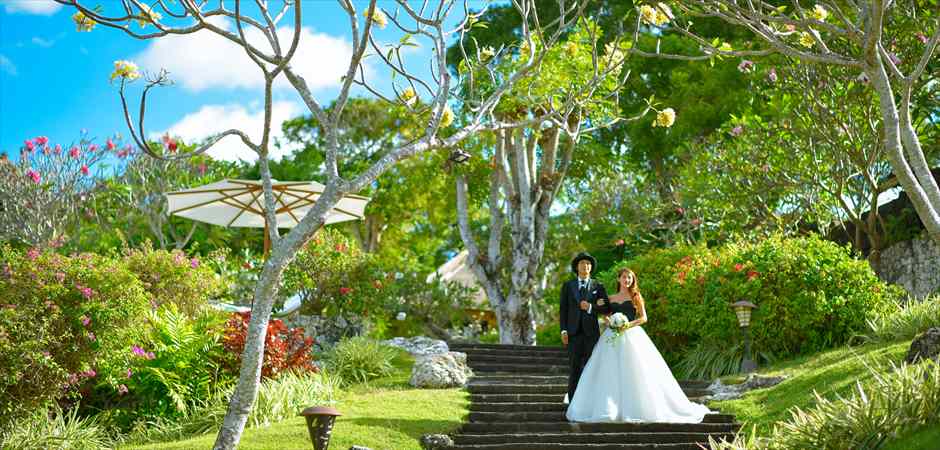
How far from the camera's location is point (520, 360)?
1538 centimetres

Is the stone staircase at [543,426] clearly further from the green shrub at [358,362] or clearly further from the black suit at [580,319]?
the green shrub at [358,362]

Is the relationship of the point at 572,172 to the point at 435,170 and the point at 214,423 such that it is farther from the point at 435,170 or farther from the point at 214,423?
the point at 214,423

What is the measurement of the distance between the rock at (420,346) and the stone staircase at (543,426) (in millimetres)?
1332

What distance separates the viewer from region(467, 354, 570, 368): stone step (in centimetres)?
1500

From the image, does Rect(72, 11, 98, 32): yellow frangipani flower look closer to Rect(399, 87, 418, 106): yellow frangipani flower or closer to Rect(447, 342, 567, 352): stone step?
Rect(399, 87, 418, 106): yellow frangipani flower

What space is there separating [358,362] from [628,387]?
4.76m

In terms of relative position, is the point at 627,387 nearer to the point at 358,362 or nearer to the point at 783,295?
the point at 783,295

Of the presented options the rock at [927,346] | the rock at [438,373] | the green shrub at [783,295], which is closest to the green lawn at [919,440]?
the rock at [927,346]

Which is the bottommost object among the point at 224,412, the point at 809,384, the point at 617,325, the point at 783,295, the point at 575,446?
the point at 575,446

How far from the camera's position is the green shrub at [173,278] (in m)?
13.6

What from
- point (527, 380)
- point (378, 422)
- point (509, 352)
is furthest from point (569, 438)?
point (509, 352)

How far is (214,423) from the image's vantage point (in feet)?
34.6

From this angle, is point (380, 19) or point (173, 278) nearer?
point (380, 19)

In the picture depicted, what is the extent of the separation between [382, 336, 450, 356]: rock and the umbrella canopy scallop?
2.44 m
